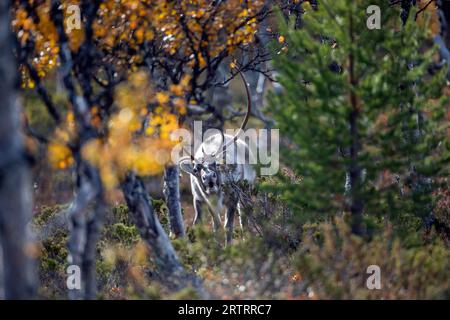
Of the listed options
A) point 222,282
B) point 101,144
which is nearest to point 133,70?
point 101,144

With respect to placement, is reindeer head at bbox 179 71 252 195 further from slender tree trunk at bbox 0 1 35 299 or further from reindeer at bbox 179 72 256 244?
slender tree trunk at bbox 0 1 35 299

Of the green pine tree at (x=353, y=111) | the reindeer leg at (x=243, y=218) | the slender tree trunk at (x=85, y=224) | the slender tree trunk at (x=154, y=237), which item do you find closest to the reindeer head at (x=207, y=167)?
the reindeer leg at (x=243, y=218)

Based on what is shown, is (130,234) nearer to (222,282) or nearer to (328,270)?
(222,282)

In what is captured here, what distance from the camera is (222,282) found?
805cm

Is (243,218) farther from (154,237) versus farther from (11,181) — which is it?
(11,181)

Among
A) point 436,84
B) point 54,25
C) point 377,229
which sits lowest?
point 377,229

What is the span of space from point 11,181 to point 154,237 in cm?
261

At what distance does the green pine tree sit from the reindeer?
150 inches

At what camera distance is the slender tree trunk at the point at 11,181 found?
533 centimetres

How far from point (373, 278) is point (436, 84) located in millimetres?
2337

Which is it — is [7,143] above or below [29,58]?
below

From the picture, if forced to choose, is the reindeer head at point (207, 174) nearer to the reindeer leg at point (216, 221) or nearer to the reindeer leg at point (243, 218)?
the reindeer leg at point (216, 221)

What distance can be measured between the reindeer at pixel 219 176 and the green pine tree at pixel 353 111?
382 centimetres

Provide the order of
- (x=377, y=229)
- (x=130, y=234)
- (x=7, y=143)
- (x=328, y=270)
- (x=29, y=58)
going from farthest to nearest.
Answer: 1. (x=130, y=234)
2. (x=377, y=229)
3. (x=328, y=270)
4. (x=29, y=58)
5. (x=7, y=143)
